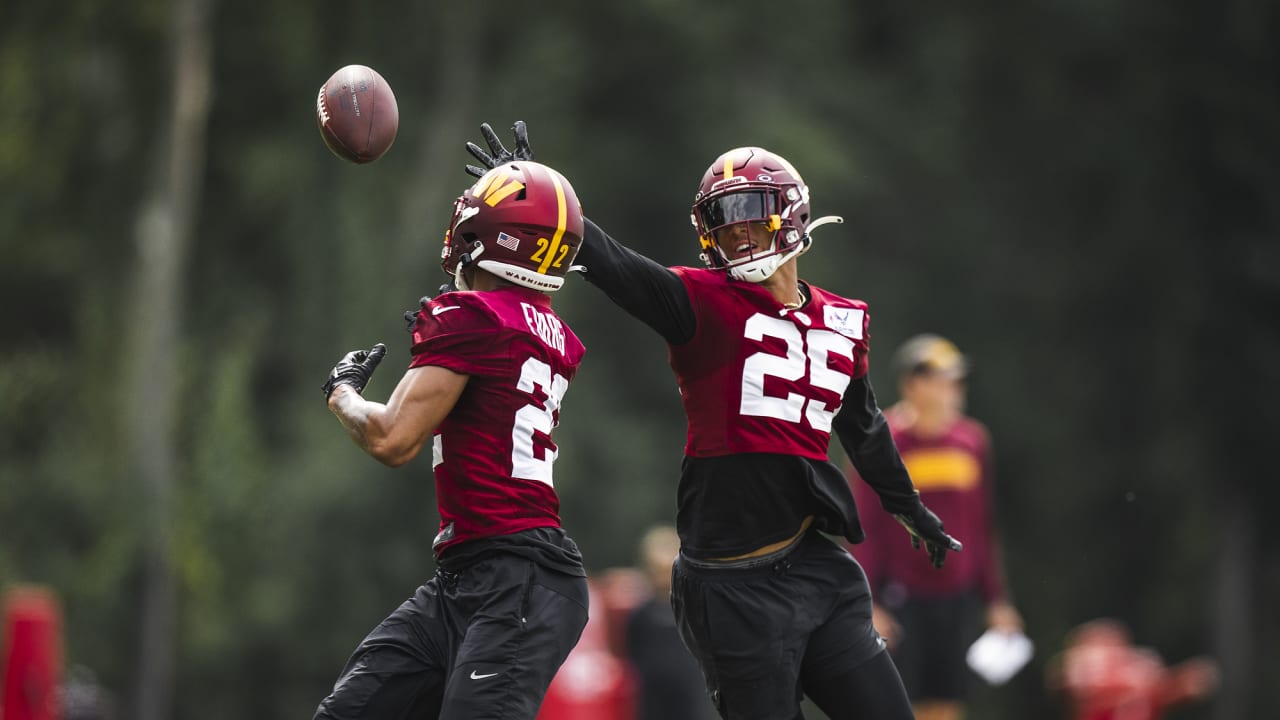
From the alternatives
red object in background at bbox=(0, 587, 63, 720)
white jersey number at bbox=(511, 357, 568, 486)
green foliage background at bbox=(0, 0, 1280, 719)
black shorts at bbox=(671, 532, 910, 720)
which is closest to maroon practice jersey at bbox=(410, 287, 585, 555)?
white jersey number at bbox=(511, 357, 568, 486)

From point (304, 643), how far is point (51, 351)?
16.2 ft

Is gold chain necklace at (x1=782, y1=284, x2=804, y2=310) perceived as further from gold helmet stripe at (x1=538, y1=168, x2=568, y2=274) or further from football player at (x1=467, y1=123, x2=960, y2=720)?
gold helmet stripe at (x1=538, y1=168, x2=568, y2=274)

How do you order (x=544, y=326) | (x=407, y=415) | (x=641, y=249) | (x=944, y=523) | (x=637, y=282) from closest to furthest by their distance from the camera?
(x=407, y=415) → (x=544, y=326) → (x=637, y=282) → (x=944, y=523) → (x=641, y=249)

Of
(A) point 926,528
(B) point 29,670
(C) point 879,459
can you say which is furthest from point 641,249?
(C) point 879,459

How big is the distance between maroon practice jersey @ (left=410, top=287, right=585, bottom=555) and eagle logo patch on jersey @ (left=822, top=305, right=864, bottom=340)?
1103 millimetres

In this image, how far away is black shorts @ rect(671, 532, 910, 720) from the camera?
5.64m

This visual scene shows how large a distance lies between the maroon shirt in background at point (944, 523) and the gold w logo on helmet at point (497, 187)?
14.7ft

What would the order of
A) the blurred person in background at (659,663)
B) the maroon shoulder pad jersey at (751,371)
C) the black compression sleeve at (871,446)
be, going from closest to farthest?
the maroon shoulder pad jersey at (751,371) < the black compression sleeve at (871,446) < the blurred person in background at (659,663)

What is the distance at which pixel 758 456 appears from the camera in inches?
226

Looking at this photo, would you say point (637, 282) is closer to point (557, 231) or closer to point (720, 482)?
point (557, 231)

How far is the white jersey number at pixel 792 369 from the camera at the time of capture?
18.7ft

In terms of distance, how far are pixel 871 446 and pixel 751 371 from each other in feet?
2.28

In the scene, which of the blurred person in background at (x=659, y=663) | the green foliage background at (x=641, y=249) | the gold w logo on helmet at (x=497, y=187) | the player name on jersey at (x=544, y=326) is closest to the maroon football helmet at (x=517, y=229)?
the gold w logo on helmet at (x=497, y=187)

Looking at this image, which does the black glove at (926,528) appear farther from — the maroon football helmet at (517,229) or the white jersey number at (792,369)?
the maroon football helmet at (517,229)
